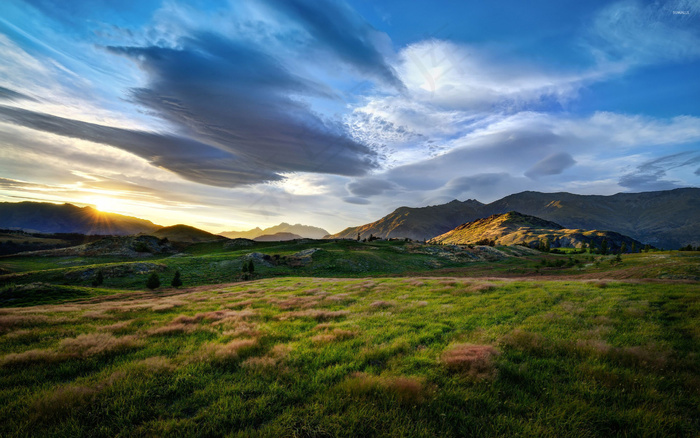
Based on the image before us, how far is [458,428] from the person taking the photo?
466cm

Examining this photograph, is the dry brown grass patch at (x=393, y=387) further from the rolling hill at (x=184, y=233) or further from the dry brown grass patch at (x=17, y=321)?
the rolling hill at (x=184, y=233)

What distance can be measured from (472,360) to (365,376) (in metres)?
3.26

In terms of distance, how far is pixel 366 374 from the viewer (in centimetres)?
639

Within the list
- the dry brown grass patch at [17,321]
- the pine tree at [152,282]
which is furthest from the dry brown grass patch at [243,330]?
the pine tree at [152,282]

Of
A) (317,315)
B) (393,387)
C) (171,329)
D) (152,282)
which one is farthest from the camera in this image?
(152,282)

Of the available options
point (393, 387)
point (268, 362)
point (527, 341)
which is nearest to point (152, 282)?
point (268, 362)

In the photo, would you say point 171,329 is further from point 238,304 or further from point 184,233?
point 184,233

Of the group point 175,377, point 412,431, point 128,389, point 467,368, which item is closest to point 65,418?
point 128,389

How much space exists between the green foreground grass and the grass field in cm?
4

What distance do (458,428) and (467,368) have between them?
2.37 m

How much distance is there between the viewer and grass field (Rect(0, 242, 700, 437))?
15.6 feet

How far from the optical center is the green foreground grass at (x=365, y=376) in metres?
4.74

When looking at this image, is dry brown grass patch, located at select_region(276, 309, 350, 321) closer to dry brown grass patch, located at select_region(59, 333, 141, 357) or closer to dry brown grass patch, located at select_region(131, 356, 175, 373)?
dry brown grass patch, located at select_region(131, 356, 175, 373)

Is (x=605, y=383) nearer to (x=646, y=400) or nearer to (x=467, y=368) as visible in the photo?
(x=646, y=400)
